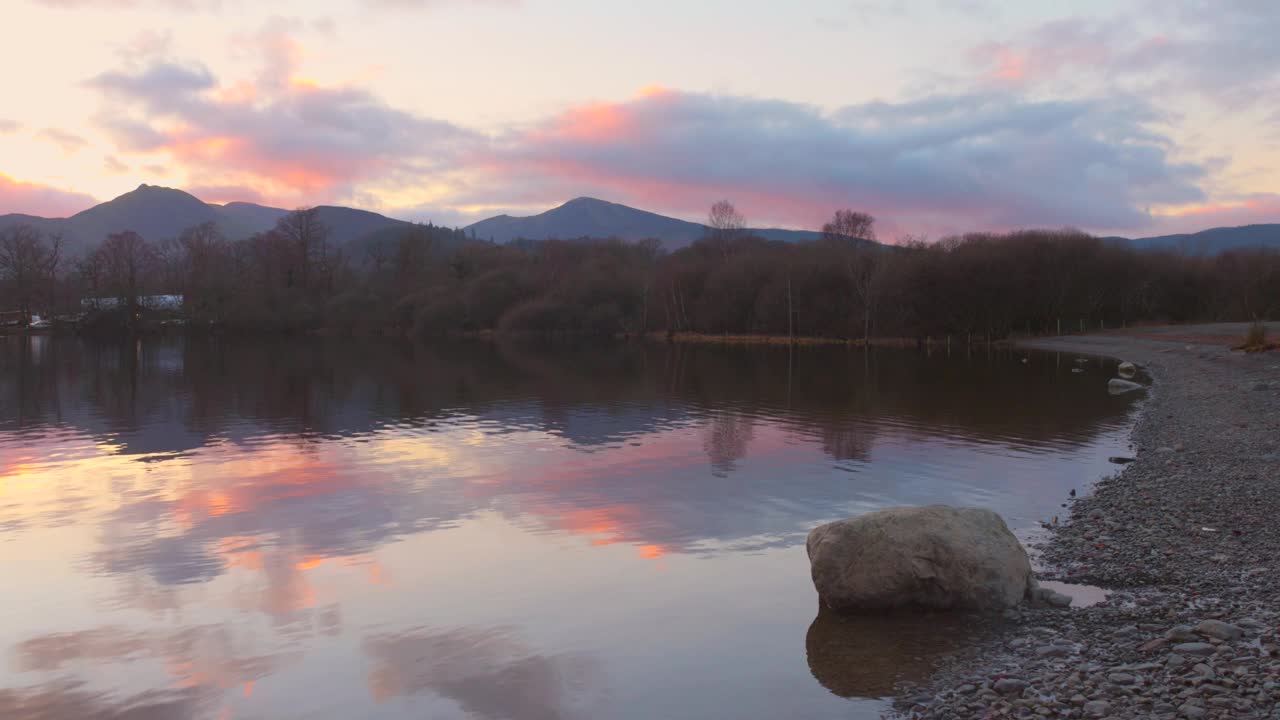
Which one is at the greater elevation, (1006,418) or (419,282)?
(419,282)

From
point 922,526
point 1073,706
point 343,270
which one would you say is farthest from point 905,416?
point 343,270

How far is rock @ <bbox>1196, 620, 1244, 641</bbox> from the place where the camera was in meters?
7.64

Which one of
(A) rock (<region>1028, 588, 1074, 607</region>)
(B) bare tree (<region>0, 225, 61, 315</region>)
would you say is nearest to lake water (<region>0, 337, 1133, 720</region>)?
(A) rock (<region>1028, 588, 1074, 607</region>)

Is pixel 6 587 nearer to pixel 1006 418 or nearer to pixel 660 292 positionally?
pixel 1006 418

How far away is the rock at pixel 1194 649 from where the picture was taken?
736 cm

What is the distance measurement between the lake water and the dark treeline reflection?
0.31 m

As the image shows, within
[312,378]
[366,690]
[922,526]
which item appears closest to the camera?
[366,690]

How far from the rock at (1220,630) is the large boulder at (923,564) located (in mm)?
1804

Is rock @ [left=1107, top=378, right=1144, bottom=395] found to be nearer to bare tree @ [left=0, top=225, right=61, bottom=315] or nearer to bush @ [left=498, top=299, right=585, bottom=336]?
bush @ [left=498, top=299, right=585, bottom=336]

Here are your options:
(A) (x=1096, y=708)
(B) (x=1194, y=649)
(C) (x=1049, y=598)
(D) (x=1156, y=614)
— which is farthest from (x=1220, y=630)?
(A) (x=1096, y=708)

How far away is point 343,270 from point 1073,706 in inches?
5697

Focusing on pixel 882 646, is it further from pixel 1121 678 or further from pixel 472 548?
pixel 472 548

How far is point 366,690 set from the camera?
25.4 feet

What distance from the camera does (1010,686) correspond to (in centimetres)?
707
